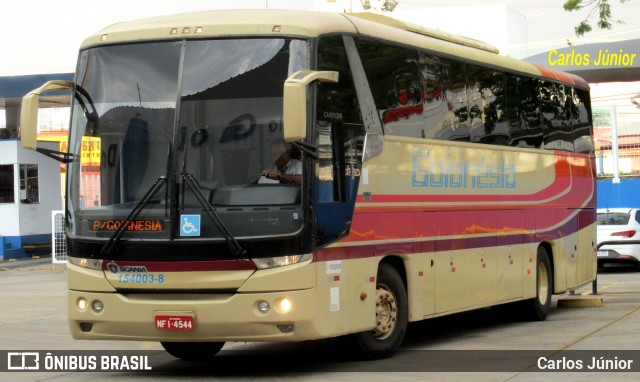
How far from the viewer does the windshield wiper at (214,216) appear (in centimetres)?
1088

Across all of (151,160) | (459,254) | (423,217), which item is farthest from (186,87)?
(459,254)

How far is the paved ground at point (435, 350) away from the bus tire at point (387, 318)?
15 centimetres

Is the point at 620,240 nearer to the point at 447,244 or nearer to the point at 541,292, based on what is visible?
the point at 541,292

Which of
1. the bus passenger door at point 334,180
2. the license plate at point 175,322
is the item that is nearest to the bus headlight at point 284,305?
the bus passenger door at point 334,180

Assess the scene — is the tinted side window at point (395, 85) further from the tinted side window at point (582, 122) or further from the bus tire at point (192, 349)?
the tinted side window at point (582, 122)

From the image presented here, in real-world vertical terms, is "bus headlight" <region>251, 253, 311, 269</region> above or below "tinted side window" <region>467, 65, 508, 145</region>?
below

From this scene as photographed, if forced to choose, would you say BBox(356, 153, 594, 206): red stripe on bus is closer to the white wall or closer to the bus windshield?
the bus windshield

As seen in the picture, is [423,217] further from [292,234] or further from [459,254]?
[292,234]

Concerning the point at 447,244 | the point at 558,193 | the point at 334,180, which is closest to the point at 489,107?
Answer: the point at 447,244

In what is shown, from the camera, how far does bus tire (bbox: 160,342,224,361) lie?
1305cm

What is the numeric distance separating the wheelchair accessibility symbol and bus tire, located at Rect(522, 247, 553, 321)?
7.57 m

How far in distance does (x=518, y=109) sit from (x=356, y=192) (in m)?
5.55

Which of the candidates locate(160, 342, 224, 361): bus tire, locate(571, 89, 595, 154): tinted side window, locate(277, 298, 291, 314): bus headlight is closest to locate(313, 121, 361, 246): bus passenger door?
locate(277, 298, 291, 314): bus headlight

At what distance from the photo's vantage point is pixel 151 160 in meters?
11.3
